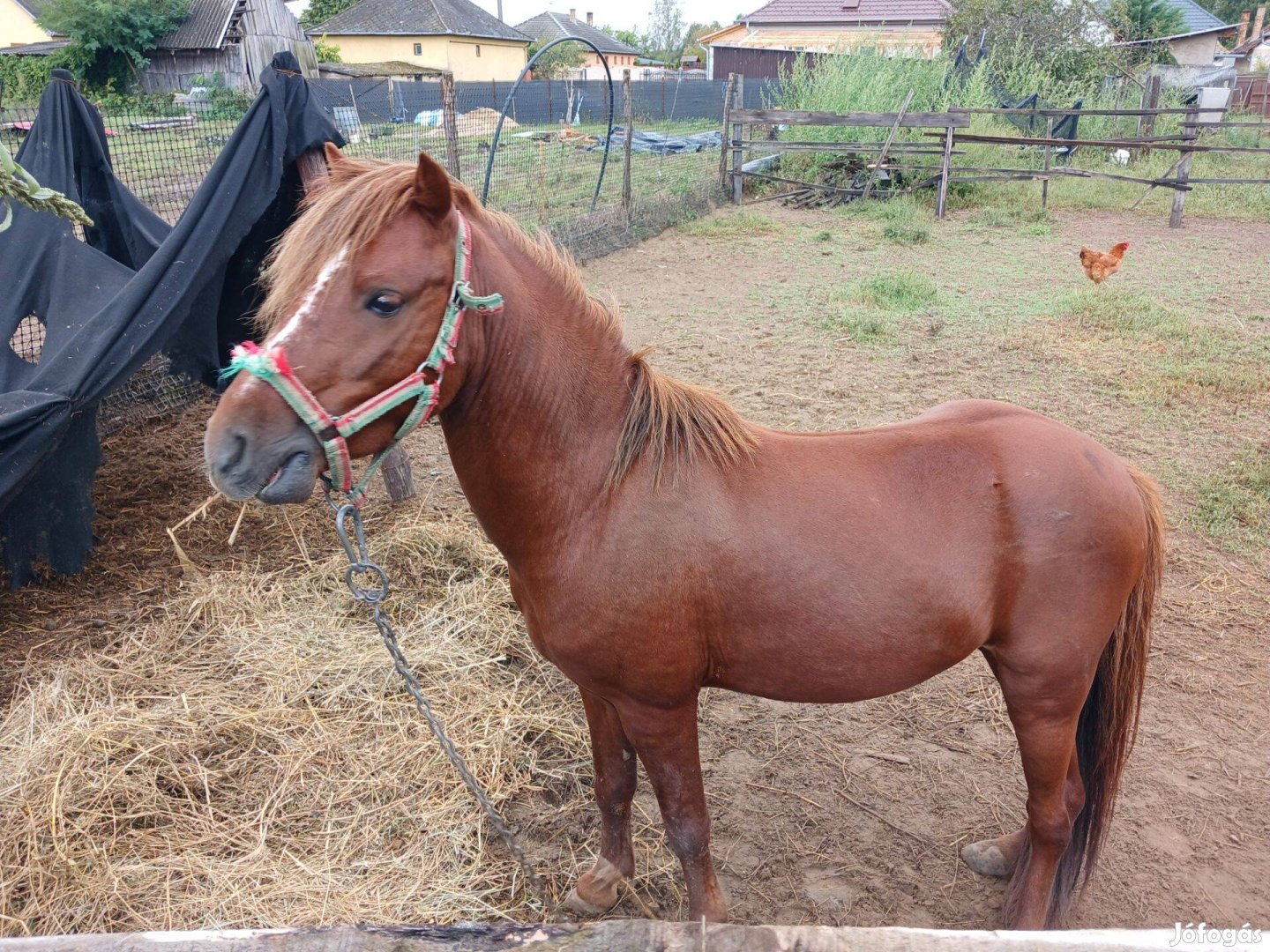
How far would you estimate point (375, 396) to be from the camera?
63.1 inches

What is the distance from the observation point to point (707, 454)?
1979 millimetres

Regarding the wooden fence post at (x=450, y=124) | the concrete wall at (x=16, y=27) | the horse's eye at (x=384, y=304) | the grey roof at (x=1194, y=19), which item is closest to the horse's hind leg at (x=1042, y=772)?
the horse's eye at (x=384, y=304)

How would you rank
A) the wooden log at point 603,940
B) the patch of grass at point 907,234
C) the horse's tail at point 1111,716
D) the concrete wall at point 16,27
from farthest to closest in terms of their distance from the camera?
the concrete wall at point 16,27, the patch of grass at point 907,234, the horse's tail at point 1111,716, the wooden log at point 603,940

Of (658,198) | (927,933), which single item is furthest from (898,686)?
(658,198)

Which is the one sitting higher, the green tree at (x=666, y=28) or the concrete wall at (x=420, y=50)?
the green tree at (x=666, y=28)

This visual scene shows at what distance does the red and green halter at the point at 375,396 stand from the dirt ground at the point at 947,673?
1703 millimetres

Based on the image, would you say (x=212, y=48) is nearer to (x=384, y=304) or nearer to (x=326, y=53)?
(x=326, y=53)

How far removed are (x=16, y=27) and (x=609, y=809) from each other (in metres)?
45.1

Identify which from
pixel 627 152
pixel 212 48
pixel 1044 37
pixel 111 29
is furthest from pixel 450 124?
pixel 111 29

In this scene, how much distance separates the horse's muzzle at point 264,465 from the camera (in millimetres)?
1495

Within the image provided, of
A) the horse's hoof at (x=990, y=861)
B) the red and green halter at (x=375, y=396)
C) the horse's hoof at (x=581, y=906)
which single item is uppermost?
the red and green halter at (x=375, y=396)

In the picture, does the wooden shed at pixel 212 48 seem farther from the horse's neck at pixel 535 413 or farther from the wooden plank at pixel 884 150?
the horse's neck at pixel 535 413

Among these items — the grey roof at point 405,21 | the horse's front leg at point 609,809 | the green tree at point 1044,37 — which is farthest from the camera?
the grey roof at point 405,21

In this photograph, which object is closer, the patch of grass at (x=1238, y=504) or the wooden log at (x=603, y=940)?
the wooden log at (x=603, y=940)
